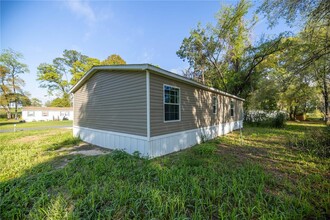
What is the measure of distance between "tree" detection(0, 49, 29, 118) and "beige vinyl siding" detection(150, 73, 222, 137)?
35.9 m

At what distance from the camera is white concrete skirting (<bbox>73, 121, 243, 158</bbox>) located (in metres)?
5.16

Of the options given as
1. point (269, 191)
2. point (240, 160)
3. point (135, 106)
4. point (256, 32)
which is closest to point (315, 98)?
point (256, 32)

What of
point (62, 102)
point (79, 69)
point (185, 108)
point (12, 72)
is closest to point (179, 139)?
point (185, 108)

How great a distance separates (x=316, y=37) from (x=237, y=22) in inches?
449

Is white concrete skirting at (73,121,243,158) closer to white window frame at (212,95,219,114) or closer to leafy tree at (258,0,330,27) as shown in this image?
white window frame at (212,95,219,114)

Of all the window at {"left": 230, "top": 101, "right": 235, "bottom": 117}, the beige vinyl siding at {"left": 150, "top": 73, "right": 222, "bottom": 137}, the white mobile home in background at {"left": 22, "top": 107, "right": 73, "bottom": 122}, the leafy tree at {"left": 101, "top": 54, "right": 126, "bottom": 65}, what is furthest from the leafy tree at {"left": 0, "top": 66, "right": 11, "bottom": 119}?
the window at {"left": 230, "top": 101, "right": 235, "bottom": 117}

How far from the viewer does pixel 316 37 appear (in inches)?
226

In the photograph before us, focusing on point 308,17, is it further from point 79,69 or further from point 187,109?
point 79,69

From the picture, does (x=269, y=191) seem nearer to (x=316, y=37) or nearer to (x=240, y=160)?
(x=240, y=160)

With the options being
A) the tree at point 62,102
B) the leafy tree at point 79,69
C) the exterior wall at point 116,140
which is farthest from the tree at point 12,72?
the exterior wall at point 116,140

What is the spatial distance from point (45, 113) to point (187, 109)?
35.4 metres

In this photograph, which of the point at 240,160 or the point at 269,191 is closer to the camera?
the point at 269,191

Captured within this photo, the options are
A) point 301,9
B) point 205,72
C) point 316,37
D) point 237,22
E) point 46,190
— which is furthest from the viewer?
point 205,72

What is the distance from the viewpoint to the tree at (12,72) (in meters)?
26.6
